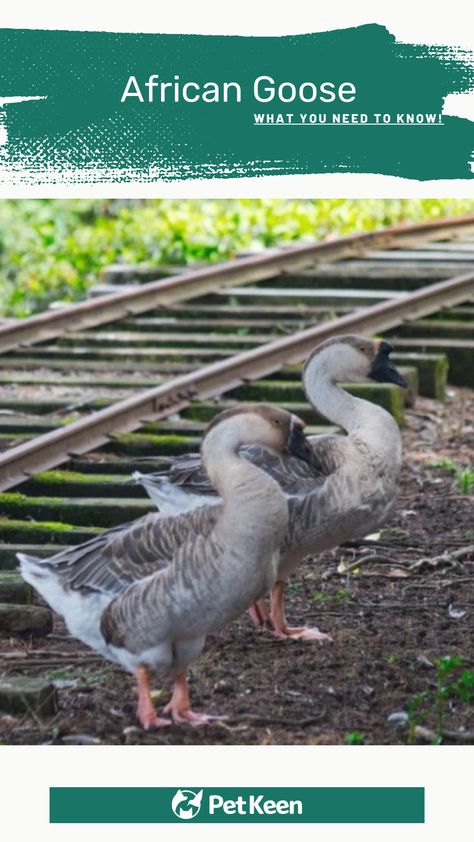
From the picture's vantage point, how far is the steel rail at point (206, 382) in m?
7.46

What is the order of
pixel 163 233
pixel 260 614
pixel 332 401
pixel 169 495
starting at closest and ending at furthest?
pixel 169 495
pixel 260 614
pixel 332 401
pixel 163 233

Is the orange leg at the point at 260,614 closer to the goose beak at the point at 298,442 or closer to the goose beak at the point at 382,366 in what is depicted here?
the goose beak at the point at 298,442

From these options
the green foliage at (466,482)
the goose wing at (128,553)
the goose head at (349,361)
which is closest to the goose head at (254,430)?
the goose wing at (128,553)

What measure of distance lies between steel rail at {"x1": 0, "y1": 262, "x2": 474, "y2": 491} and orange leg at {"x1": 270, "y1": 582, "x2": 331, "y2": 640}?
1648 mm

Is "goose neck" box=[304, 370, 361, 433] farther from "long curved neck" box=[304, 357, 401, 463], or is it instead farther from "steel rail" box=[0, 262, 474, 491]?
"steel rail" box=[0, 262, 474, 491]

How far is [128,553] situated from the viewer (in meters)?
5.09

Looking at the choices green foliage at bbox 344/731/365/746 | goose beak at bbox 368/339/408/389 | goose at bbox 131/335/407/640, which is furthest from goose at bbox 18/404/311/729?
goose beak at bbox 368/339/408/389

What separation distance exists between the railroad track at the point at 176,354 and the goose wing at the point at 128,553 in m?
0.60

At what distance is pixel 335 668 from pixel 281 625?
43cm

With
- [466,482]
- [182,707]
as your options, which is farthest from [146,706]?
[466,482]

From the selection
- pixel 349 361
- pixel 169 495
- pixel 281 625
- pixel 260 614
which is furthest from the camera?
pixel 349 361

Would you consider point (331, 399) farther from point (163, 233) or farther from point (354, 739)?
point (163, 233)

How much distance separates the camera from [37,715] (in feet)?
16.3

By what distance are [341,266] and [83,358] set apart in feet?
10.2
